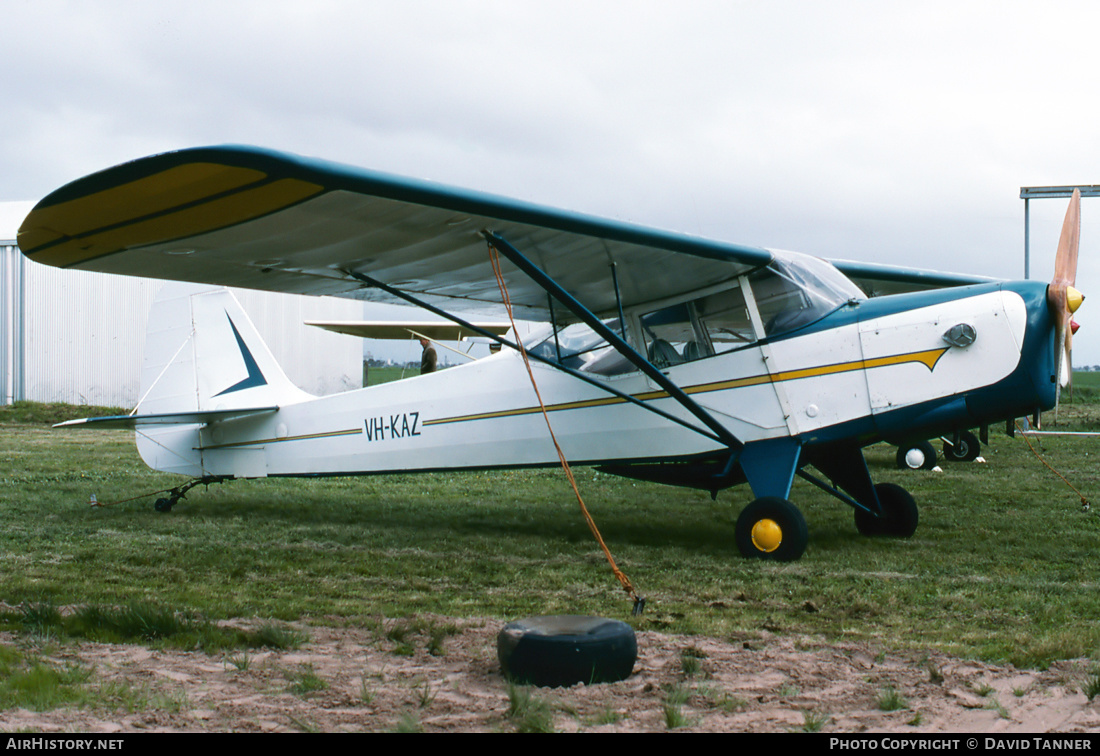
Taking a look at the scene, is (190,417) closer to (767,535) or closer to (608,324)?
(608,324)

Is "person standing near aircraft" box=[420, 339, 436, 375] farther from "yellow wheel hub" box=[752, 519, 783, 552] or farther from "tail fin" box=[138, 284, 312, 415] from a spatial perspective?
"yellow wheel hub" box=[752, 519, 783, 552]

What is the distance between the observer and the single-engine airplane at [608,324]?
14.5 feet

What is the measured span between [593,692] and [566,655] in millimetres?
150

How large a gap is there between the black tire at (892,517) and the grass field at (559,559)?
0.17 meters

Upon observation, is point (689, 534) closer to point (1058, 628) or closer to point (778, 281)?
point (778, 281)

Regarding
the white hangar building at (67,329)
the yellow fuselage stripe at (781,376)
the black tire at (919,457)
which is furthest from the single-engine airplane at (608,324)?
the white hangar building at (67,329)

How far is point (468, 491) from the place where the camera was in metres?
9.86

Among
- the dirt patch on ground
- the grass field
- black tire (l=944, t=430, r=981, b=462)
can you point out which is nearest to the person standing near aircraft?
the grass field

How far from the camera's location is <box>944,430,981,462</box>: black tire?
12367mm

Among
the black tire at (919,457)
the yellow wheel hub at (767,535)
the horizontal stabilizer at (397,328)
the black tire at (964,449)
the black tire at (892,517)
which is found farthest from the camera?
the horizontal stabilizer at (397,328)

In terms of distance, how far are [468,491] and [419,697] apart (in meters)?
7.12

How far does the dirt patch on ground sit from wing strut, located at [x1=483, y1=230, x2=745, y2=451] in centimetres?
253

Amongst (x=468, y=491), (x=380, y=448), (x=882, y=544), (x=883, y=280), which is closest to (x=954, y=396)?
(x=882, y=544)

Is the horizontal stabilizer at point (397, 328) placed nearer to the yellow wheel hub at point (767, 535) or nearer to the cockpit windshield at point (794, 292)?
the cockpit windshield at point (794, 292)
